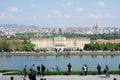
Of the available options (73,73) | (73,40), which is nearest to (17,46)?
(73,40)

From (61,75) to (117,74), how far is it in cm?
311

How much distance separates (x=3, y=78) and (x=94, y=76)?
4830 millimetres

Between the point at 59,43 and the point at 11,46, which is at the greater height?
the point at 59,43

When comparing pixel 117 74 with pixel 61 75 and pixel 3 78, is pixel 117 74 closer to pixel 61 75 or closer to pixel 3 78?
pixel 61 75

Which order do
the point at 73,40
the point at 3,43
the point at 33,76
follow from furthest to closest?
the point at 73,40 < the point at 3,43 < the point at 33,76

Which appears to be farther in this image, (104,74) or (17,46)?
(17,46)

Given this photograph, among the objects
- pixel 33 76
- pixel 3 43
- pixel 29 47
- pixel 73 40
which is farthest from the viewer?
pixel 73 40

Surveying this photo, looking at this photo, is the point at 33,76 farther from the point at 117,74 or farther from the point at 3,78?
the point at 117,74

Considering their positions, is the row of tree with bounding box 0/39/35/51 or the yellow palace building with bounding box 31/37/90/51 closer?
the row of tree with bounding box 0/39/35/51

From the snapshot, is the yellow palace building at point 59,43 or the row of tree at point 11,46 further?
the yellow palace building at point 59,43

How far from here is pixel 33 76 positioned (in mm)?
20578

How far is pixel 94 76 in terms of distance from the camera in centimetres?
2466

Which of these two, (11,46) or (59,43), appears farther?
(59,43)

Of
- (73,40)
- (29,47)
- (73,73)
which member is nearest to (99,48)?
(29,47)
